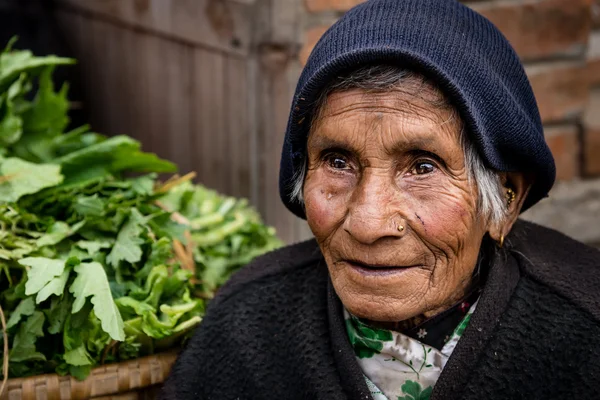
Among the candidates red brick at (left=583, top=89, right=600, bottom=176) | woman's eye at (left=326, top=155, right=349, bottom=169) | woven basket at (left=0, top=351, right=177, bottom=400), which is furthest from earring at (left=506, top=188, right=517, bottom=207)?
red brick at (left=583, top=89, right=600, bottom=176)

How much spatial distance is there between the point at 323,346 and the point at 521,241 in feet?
1.88

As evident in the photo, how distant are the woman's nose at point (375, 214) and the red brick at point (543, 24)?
4.95ft

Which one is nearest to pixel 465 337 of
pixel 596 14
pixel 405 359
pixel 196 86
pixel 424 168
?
pixel 405 359

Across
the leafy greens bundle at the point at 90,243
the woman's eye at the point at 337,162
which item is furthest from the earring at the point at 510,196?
the leafy greens bundle at the point at 90,243

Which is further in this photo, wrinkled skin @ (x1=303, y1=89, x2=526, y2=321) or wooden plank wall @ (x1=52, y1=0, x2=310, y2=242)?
wooden plank wall @ (x1=52, y1=0, x2=310, y2=242)

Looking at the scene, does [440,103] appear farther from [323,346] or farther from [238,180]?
[238,180]

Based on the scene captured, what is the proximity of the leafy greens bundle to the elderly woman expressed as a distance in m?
0.24

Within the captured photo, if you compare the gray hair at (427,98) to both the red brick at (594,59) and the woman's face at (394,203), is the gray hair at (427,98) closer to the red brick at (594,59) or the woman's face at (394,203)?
the woman's face at (394,203)

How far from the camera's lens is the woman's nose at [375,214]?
1.62 meters

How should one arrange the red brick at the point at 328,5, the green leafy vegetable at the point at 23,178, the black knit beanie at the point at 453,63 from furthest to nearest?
the red brick at the point at 328,5, the green leafy vegetable at the point at 23,178, the black knit beanie at the point at 453,63

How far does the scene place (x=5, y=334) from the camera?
182cm

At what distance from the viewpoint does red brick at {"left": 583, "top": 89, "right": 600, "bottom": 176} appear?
3104 mm

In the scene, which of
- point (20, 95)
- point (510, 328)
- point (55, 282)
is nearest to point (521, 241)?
point (510, 328)

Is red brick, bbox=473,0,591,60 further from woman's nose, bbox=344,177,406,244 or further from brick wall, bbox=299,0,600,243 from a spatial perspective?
woman's nose, bbox=344,177,406,244
